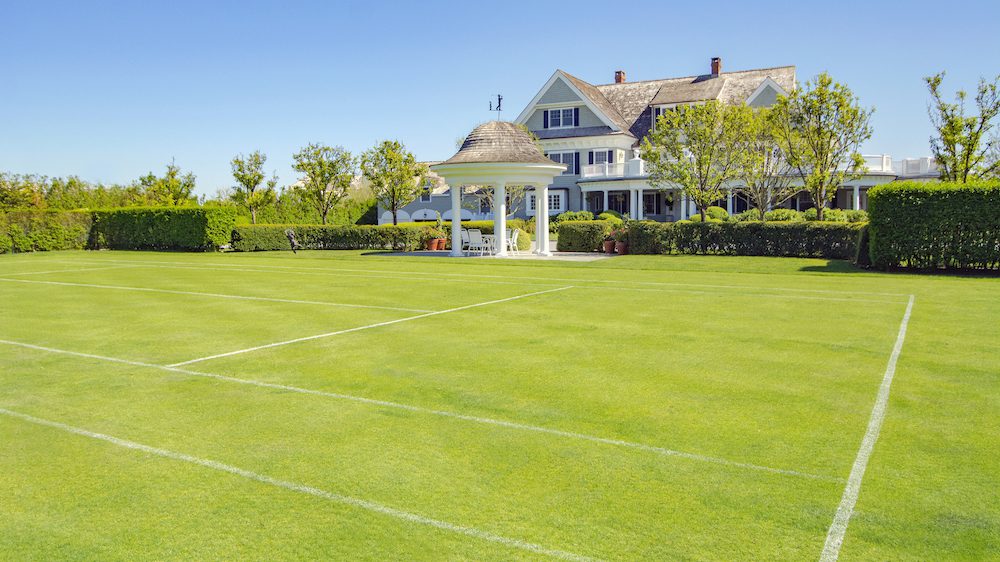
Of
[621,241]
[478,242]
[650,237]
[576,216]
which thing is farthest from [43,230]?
[650,237]

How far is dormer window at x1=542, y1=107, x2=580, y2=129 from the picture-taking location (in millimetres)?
54281

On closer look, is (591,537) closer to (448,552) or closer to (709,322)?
(448,552)

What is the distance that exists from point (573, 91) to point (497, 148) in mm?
24701

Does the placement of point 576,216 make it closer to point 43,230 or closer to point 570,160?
point 570,160

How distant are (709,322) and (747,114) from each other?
22.6 meters

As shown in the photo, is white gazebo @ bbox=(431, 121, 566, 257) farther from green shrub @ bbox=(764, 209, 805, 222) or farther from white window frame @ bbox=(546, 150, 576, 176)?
white window frame @ bbox=(546, 150, 576, 176)

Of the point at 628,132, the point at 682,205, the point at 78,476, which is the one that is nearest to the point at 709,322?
the point at 78,476

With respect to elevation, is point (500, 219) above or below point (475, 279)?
above

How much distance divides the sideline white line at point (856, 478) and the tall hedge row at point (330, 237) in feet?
102

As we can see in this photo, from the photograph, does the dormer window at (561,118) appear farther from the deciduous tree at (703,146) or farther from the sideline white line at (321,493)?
the sideline white line at (321,493)

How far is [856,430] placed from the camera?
250 inches

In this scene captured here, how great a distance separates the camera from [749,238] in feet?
92.0

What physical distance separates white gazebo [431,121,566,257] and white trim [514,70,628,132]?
2210cm

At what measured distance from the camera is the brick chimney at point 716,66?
56062 mm
